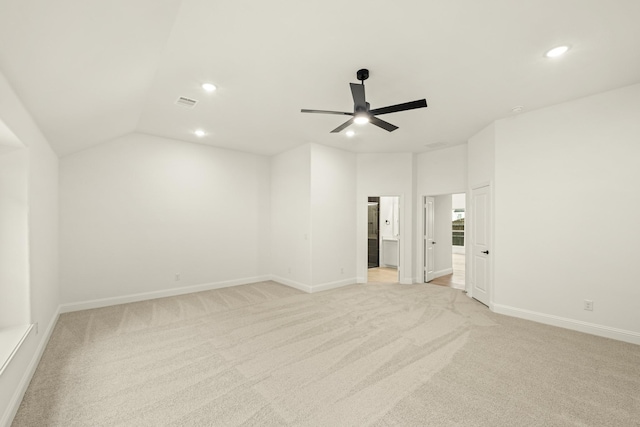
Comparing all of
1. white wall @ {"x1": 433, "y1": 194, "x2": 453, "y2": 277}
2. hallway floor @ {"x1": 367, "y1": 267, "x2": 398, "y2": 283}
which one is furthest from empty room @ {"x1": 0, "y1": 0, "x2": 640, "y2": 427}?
white wall @ {"x1": 433, "y1": 194, "x2": 453, "y2": 277}

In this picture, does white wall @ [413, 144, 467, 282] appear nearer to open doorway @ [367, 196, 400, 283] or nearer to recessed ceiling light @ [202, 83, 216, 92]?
open doorway @ [367, 196, 400, 283]

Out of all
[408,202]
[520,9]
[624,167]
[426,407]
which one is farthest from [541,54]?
[408,202]

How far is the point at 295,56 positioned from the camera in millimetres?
2746

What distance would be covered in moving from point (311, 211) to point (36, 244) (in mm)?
3963

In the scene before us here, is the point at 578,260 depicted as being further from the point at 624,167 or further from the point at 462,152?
the point at 462,152

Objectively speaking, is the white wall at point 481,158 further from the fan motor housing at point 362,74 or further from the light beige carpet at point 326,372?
the fan motor housing at point 362,74

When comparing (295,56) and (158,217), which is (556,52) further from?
(158,217)

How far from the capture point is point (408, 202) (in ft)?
21.2

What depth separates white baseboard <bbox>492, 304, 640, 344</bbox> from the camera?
3.40m

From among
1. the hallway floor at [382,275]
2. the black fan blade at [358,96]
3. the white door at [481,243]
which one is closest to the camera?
the black fan blade at [358,96]

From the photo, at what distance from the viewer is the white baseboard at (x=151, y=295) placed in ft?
14.9

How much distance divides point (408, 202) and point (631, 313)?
12.5 feet

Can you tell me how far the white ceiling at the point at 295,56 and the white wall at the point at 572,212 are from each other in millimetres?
341

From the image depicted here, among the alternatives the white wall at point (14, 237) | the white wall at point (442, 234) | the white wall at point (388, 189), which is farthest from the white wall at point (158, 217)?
the white wall at point (442, 234)
